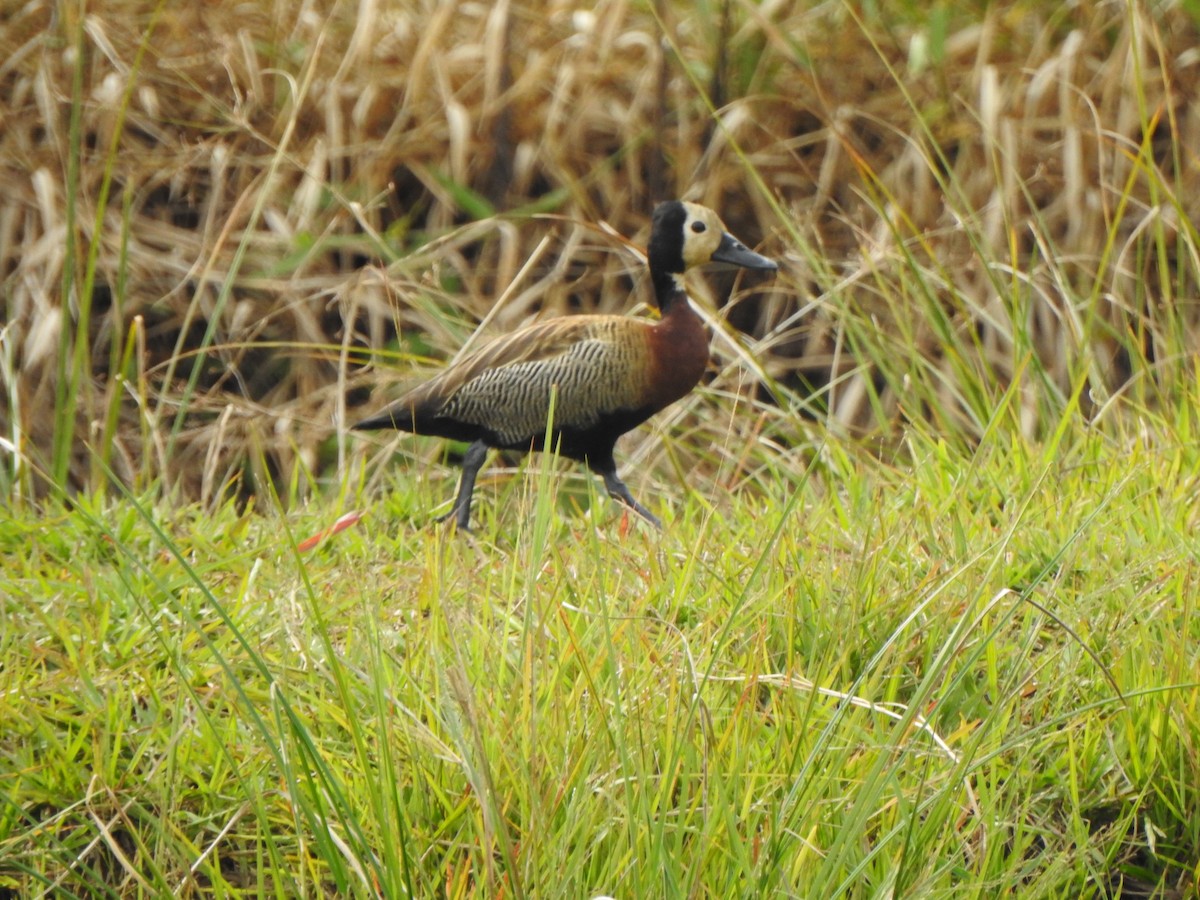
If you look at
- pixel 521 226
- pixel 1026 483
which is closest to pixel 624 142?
pixel 521 226

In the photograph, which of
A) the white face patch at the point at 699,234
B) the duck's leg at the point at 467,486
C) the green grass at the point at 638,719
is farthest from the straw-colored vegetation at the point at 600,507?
the white face patch at the point at 699,234

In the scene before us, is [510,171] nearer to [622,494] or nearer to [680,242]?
[680,242]

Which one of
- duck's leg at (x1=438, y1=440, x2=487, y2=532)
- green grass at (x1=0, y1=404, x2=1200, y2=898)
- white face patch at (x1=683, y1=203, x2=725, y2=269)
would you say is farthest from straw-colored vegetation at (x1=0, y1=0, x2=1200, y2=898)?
white face patch at (x1=683, y1=203, x2=725, y2=269)

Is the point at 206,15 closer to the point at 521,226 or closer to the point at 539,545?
the point at 521,226

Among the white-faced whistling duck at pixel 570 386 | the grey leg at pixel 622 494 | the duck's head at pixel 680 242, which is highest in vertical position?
A: the duck's head at pixel 680 242

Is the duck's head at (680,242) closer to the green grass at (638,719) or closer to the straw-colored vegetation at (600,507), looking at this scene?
the straw-colored vegetation at (600,507)

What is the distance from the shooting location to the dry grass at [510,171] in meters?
5.18

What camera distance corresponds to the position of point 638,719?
6.26 ft

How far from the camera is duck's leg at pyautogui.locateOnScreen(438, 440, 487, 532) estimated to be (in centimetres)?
338

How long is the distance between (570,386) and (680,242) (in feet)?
1.63

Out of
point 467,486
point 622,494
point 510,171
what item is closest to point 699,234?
point 622,494

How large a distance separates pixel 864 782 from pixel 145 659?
4.19ft

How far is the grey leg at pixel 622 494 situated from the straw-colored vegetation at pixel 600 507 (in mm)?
77

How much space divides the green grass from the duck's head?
99 cm
